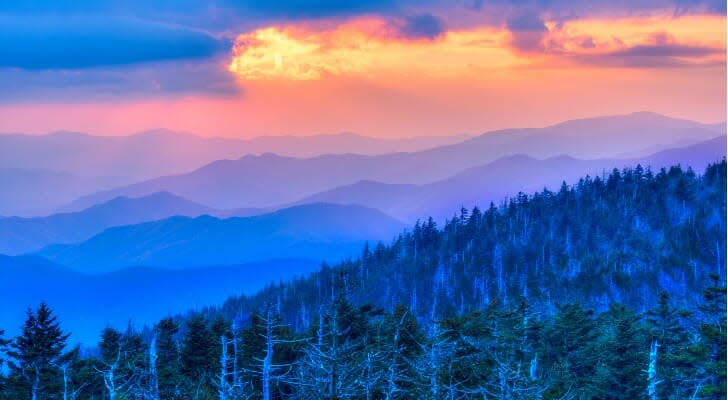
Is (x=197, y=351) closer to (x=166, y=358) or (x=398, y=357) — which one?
(x=166, y=358)

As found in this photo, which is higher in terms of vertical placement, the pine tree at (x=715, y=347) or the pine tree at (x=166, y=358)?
the pine tree at (x=166, y=358)

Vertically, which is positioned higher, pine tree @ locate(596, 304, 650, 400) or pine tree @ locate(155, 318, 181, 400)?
pine tree @ locate(155, 318, 181, 400)

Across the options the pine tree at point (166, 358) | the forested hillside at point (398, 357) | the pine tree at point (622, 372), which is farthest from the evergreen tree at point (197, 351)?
the pine tree at point (622, 372)

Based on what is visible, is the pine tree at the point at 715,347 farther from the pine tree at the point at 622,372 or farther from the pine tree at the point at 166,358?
the pine tree at the point at 166,358

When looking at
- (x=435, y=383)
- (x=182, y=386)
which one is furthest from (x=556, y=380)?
(x=182, y=386)

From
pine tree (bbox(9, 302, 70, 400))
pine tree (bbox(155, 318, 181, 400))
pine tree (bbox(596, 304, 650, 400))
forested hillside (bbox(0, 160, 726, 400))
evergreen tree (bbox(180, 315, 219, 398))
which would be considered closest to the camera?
forested hillside (bbox(0, 160, 726, 400))

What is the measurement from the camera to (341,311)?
60031mm

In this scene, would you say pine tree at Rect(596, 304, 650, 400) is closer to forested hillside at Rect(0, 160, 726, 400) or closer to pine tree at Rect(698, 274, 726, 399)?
forested hillside at Rect(0, 160, 726, 400)

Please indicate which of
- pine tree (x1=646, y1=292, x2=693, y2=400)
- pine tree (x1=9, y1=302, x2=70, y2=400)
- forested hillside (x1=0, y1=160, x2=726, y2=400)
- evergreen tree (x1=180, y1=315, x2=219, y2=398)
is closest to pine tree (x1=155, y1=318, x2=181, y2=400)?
forested hillside (x1=0, y1=160, x2=726, y2=400)

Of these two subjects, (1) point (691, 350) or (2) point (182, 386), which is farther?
(2) point (182, 386)

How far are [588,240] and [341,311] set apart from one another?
148664 millimetres

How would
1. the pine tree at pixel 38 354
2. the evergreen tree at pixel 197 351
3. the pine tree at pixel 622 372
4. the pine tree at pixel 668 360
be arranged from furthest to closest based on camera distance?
1. the evergreen tree at pixel 197 351
2. the pine tree at pixel 38 354
3. the pine tree at pixel 622 372
4. the pine tree at pixel 668 360

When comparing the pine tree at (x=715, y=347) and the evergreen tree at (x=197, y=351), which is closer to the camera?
the pine tree at (x=715, y=347)

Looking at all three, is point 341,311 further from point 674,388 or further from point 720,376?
point 720,376
